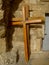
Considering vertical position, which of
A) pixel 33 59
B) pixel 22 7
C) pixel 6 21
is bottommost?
pixel 33 59

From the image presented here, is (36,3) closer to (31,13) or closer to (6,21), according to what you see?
(31,13)

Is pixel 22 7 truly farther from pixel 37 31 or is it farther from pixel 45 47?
pixel 45 47

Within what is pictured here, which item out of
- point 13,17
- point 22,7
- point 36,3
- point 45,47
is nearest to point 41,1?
point 36,3

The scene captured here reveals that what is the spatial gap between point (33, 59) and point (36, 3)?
667 mm

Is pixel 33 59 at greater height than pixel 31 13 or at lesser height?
lesser

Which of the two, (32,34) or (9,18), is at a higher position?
(9,18)

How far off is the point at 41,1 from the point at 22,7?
0.24 m

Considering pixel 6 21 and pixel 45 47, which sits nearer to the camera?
pixel 6 21

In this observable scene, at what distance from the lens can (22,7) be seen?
7.54ft

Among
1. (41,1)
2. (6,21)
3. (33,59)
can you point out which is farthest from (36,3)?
(33,59)

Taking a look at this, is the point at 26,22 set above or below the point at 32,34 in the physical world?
above

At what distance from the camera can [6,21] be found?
222cm

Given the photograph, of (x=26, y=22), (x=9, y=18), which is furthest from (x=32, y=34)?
(x=9, y=18)

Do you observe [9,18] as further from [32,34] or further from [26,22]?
[32,34]
